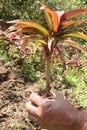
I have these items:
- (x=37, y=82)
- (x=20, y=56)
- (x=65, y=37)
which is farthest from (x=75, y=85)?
(x=65, y=37)

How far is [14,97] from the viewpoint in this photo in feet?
9.82

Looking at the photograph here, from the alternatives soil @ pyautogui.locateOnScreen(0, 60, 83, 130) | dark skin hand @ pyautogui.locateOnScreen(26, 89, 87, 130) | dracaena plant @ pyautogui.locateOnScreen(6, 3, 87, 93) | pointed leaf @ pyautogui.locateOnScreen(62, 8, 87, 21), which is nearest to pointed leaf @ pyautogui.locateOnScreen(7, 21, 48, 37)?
dracaena plant @ pyautogui.locateOnScreen(6, 3, 87, 93)

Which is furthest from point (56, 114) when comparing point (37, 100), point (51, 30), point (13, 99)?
point (13, 99)

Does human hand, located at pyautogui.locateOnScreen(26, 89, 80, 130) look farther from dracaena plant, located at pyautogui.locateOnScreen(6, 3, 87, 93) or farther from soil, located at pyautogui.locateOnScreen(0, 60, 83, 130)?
soil, located at pyautogui.locateOnScreen(0, 60, 83, 130)

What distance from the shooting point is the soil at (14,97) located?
108 inches

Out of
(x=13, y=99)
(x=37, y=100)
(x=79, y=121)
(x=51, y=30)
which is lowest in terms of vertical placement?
(x=13, y=99)

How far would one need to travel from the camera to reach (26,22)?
193 cm

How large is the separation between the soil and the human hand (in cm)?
74

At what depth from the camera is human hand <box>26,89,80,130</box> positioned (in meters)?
1.92

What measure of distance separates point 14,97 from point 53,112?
111 centimetres

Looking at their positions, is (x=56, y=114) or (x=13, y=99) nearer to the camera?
(x=56, y=114)

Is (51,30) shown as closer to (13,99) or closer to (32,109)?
(32,109)

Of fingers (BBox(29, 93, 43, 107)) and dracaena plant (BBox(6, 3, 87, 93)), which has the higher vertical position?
dracaena plant (BBox(6, 3, 87, 93))

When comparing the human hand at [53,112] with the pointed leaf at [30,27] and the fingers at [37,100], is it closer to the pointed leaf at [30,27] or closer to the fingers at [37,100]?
the fingers at [37,100]
